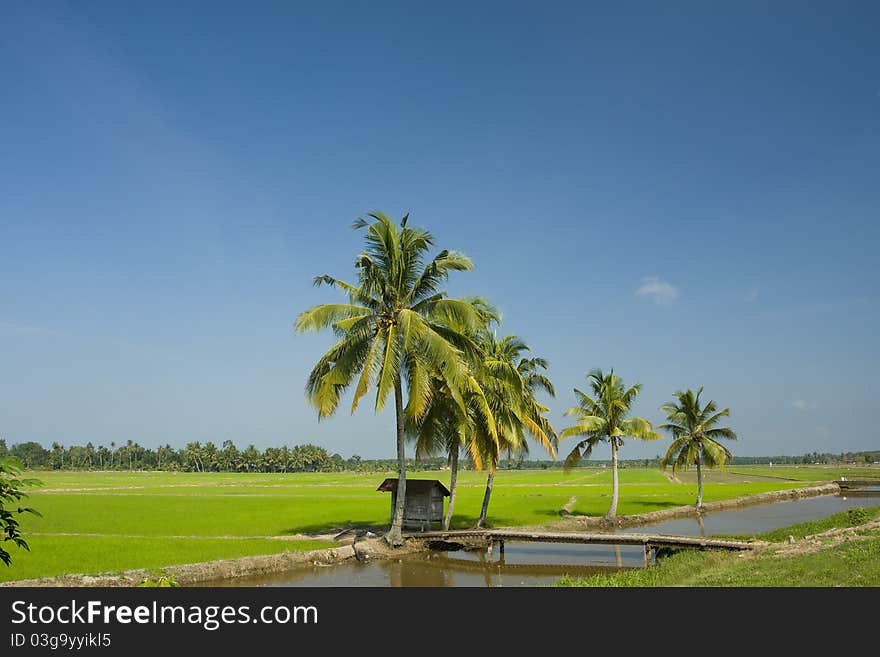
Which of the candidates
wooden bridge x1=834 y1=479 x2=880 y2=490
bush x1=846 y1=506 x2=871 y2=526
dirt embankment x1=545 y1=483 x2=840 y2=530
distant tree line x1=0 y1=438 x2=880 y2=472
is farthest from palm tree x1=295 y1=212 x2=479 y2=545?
distant tree line x1=0 y1=438 x2=880 y2=472

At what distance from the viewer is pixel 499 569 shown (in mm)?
18094

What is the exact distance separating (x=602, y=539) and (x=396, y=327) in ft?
30.4

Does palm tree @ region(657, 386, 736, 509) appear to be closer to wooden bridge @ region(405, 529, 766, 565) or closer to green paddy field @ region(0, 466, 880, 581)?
green paddy field @ region(0, 466, 880, 581)

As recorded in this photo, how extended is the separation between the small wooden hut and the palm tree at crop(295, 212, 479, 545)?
10.1 ft

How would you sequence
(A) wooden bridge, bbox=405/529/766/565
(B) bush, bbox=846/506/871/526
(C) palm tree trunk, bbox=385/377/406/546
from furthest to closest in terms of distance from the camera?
(B) bush, bbox=846/506/871/526 → (C) palm tree trunk, bbox=385/377/406/546 → (A) wooden bridge, bbox=405/529/766/565

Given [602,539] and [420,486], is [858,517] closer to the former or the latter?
[602,539]

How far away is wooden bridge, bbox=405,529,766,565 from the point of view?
17938 millimetres

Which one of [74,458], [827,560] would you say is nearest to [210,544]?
[827,560]

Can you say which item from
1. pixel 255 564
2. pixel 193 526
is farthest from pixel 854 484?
pixel 255 564

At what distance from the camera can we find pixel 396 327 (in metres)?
18.7

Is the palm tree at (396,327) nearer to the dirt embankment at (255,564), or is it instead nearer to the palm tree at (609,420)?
the dirt embankment at (255,564)

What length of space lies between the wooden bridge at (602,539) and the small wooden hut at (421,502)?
4.79ft

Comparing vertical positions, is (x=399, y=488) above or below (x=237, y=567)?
above
